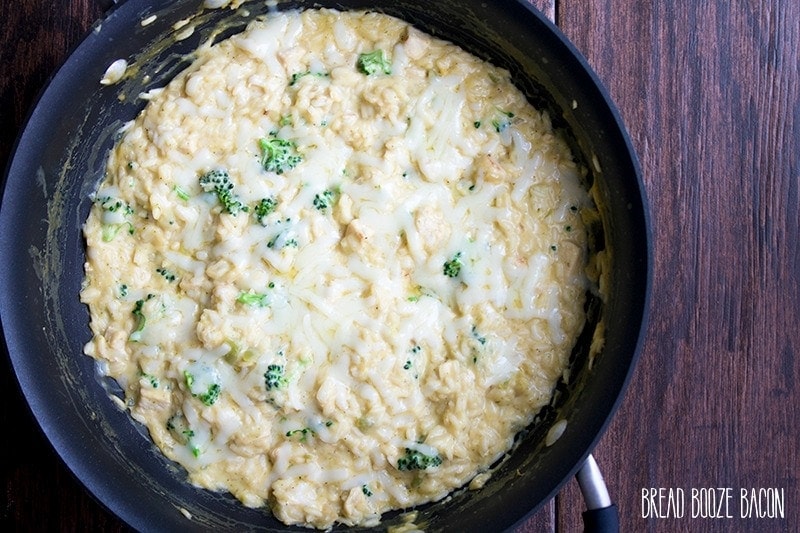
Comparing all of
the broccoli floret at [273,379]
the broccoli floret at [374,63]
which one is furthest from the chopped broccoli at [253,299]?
the broccoli floret at [374,63]

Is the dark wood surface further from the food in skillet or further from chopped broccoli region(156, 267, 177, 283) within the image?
chopped broccoli region(156, 267, 177, 283)

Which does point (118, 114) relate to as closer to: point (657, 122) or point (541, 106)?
point (541, 106)

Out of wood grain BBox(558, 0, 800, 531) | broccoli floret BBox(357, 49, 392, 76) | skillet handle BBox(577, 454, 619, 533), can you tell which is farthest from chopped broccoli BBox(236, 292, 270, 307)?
wood grain BBox(558, 0, 800, 531)

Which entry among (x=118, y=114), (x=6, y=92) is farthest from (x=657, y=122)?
(x=6, y=92)

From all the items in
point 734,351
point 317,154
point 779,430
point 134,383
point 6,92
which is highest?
point 6,92

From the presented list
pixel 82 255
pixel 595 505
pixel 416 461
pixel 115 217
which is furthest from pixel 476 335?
pixel 82 255

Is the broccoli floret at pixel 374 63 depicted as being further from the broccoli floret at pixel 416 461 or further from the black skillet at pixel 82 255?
the broccoli floret at pixel 416 461
